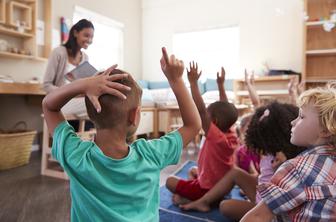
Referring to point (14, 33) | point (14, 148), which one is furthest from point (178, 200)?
point (14, 33)

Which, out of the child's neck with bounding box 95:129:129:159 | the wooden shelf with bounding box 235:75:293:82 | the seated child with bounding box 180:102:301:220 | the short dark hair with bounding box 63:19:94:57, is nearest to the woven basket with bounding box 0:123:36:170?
the short dark hair with bounding box 63:19:94:57

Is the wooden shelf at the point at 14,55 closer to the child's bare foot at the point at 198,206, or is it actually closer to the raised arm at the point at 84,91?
the child's bare foot at the point at 198,206

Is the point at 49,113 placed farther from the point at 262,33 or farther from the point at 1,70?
the point at 262,33

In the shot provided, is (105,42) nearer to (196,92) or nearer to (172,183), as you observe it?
(172,183)

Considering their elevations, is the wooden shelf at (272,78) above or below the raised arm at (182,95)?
above

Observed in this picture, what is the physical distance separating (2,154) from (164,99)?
2.31 metres

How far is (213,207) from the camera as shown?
4.72 ft

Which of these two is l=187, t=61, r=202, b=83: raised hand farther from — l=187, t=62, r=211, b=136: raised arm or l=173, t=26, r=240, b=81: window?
l=173, t=26, r=240, b=81: window

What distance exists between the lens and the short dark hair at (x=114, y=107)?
588mm

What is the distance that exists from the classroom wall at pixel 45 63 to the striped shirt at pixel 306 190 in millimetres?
2800

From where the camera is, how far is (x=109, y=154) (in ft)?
2.01

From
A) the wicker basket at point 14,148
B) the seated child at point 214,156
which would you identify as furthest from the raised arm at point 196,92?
the wicker basket at point 14,148

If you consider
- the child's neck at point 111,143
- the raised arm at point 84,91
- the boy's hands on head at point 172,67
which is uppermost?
the boy's hands on head at point 172,67

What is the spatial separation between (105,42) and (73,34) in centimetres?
235
